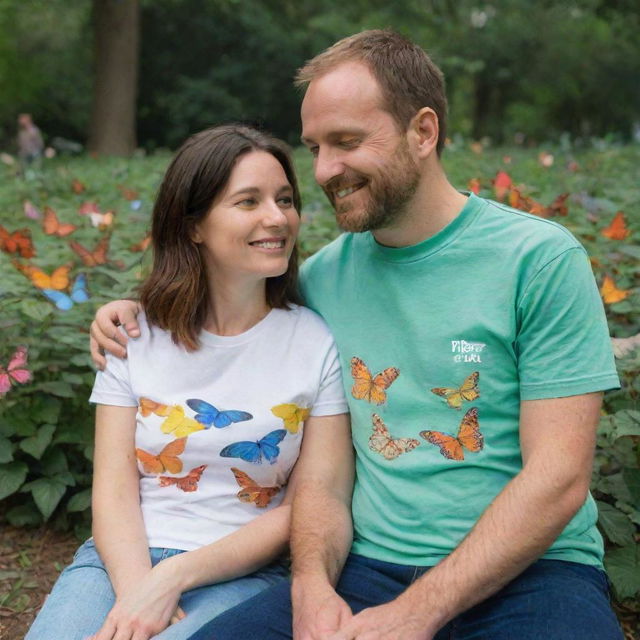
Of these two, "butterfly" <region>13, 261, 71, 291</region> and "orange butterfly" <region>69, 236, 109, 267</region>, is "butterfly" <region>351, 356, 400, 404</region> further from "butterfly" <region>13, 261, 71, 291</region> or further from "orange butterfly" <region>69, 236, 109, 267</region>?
"orange butterfly" <region>69, 236, 109, 267</region>

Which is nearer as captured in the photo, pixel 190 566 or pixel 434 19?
pixel 190 566

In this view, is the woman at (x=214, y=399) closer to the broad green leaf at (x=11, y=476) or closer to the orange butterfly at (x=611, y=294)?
the broad green leaf at (x=11, y=476)

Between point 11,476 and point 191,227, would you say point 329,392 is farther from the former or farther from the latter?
point 11,476

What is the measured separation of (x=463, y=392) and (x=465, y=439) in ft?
0.37

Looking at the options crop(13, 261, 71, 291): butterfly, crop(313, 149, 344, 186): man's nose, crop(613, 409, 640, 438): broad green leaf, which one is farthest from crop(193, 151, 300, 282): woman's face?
crop(613, 409, 640, 438): broad green leaf

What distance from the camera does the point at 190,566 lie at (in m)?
2.23

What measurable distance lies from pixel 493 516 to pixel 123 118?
14.8m

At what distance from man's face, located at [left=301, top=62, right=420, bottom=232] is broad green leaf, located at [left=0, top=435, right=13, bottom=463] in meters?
1.54

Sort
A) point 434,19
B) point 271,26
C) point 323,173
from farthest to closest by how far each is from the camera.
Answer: point 271,26, point 434,19, point 323,173

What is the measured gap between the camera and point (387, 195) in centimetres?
230

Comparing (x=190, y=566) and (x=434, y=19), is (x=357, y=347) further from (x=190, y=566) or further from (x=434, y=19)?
(x=434, y=19)

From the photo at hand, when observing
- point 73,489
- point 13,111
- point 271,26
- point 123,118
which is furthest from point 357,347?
point 13,111

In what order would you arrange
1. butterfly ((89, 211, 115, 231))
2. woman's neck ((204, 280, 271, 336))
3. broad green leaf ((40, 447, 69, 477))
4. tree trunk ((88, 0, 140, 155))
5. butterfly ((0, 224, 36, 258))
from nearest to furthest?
woman's neck ((204, 280, 271, 336))
broad green leaf ((40, 447, 69, 477))
butterfly ((0, 224, 36, 258))
butterfly ((89, 211, 115, 231))
tree trunk ((88, 0, 140, 155))

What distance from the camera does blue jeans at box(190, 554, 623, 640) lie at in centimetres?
196
